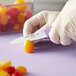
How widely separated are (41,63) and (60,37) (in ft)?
0.25

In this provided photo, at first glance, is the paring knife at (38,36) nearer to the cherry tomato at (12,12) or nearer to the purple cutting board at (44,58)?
the purple cutting board at (44,58)

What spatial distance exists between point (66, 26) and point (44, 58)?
0.10m

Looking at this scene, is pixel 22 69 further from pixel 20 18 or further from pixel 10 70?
pixel 20 18

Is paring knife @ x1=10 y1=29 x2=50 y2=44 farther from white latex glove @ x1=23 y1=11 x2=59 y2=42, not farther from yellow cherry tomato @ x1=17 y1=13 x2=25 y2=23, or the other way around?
yellow cherry tomato @ x1=17 y1=13 x2=25 y2=23

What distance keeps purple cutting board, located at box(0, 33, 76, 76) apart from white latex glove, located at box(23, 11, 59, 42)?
45 millimetres

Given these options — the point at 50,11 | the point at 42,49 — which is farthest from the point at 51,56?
the point at 50,11

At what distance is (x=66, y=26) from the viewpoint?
49 centimetres

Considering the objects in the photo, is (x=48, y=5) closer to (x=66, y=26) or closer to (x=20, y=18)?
(x=20, y=18)

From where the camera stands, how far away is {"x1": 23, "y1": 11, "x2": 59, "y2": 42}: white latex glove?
23.7 inches

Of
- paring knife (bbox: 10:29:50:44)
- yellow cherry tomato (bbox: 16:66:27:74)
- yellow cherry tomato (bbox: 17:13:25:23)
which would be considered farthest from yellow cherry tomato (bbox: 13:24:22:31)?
yellow cherry tomato (bbox: 16:66:27:74)

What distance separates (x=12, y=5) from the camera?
71 cm

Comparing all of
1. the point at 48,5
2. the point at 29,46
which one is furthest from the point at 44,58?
the point at 48,5

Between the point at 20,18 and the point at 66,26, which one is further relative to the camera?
the point at 20,18

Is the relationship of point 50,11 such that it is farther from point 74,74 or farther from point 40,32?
point 74,74
